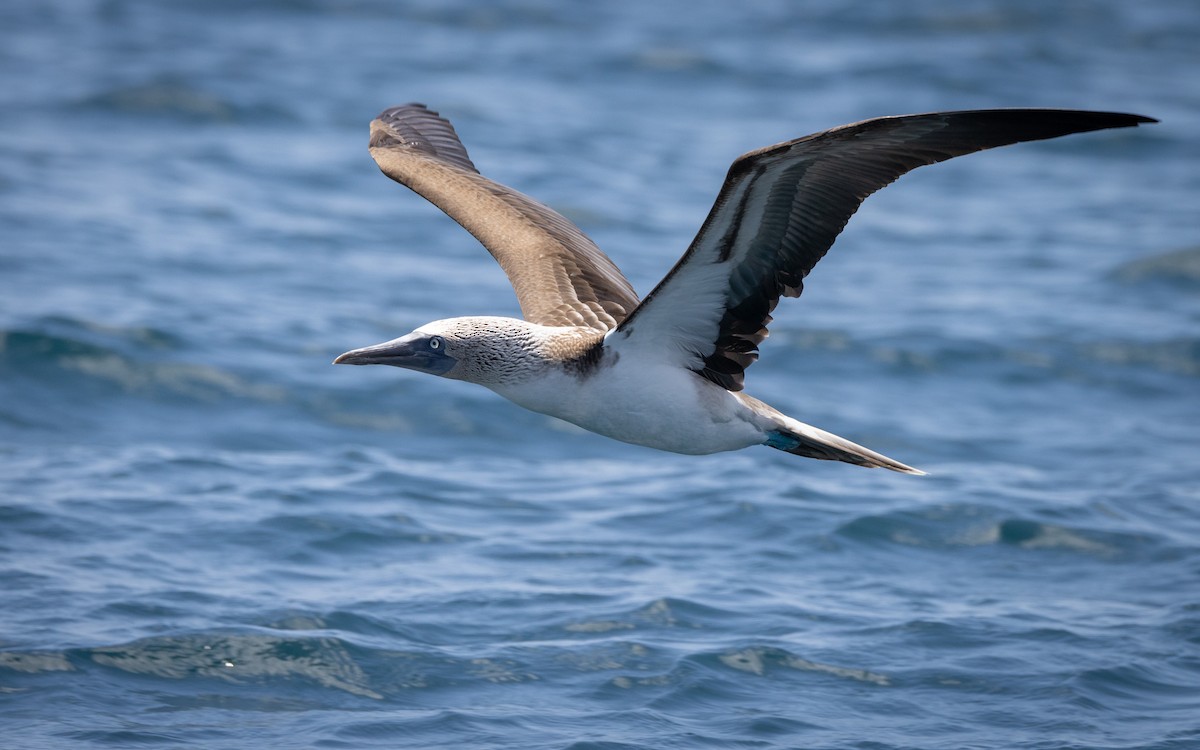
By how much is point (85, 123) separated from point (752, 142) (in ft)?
24.7

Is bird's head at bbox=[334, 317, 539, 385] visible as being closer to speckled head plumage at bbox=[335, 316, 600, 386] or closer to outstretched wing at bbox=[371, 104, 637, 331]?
speckled head plumage at bbox=[335, 316, 600, 386]

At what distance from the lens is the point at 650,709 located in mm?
7309

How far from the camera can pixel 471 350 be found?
711 cm

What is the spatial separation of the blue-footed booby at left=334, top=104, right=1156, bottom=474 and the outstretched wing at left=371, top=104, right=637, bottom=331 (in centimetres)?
3

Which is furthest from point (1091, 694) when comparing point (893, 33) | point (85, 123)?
point (893, 33)

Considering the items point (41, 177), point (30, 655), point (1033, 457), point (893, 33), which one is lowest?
point (30, 655)

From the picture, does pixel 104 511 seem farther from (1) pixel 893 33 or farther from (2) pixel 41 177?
(1) pixel 893 33

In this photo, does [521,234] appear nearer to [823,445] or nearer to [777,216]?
[823,445]

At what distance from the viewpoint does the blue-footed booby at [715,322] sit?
6.04m

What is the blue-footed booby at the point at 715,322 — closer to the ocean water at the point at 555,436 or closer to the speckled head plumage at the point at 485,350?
the speckled head plumage at the point at 485,350

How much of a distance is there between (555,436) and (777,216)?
4908 mm

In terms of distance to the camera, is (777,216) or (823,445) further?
(823,445)

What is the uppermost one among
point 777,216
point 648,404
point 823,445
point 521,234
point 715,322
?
point 777,216

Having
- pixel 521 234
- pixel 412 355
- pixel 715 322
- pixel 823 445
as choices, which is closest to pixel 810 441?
pixel 823 445
